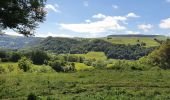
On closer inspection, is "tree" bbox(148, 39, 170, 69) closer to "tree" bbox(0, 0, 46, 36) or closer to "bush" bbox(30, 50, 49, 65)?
"bush" bbox(30, 50, 49, 65)

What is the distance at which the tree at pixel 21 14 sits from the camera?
24.3 meters

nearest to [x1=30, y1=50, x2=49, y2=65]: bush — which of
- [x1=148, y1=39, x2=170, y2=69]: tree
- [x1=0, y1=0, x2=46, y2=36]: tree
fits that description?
[x1=148, y1=39, x2=170, y2=69]: tree

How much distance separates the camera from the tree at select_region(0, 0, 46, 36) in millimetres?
24281

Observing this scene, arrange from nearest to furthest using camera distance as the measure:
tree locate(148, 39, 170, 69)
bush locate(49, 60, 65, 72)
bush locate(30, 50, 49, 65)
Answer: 1. tree locate(148, 39, 170, 69)
2. bush locate(49, 60, 65, 72)
3. bush locate(30, 50, 49, 65)

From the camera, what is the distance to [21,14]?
81.7 ft

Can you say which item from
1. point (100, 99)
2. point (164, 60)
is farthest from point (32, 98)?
point (164, 60)

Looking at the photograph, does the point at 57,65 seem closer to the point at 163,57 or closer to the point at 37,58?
the point at 37,58

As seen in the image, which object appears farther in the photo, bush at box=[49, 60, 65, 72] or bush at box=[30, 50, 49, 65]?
bush at box=[30, 50, 49, 65]

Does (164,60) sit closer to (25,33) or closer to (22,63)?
(22,63)

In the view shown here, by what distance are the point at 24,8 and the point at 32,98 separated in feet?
25.8

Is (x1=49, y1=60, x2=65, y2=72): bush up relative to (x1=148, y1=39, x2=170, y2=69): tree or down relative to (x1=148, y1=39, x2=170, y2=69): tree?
down

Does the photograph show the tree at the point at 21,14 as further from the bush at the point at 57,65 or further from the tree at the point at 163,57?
the bush at the point at 57,65

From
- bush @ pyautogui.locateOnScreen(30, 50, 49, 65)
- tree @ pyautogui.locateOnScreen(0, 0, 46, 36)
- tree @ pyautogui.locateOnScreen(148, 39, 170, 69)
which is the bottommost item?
bush @ pyautogui.locateOnScreen(30, 50, 49, 65)

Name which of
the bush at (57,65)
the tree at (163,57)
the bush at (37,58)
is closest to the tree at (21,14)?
the tree at (163,57)
